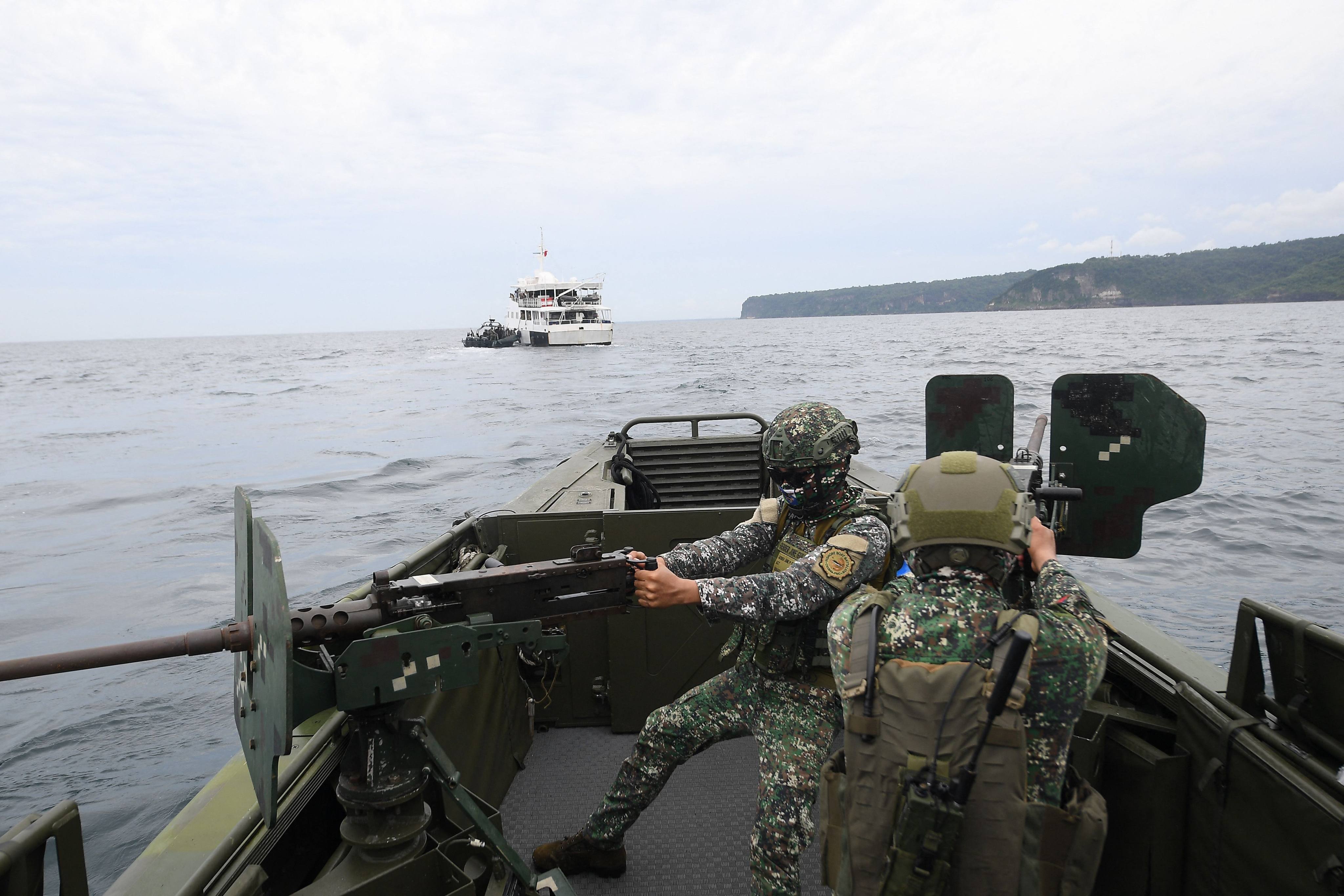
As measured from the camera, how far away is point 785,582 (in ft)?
8.62

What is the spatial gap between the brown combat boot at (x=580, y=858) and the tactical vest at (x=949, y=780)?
5.18 ft

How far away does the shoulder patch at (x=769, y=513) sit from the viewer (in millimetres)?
3109

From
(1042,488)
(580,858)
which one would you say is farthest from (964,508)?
(580,858)

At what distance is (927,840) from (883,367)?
39.6 metres

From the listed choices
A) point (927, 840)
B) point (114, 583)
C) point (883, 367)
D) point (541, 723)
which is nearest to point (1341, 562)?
point (541, 723)

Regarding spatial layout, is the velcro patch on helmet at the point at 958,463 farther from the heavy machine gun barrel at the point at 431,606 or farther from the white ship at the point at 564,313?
the white ship at the point at 564,313

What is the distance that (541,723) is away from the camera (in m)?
4.51

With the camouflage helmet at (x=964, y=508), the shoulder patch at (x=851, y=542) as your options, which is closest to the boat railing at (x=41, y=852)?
the camouflage helmet at (x=964, y=508)

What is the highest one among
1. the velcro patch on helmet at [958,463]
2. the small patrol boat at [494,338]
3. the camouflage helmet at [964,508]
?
the velcro patch on helmet at [958,463]

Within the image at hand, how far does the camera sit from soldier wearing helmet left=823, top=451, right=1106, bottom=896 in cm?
176

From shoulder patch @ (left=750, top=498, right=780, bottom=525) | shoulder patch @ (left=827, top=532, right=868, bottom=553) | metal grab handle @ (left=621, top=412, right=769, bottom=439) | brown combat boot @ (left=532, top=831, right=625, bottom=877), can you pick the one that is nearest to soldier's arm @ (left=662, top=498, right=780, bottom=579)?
shoulder patch @ (left=750, top=498, right=780, bottom=525)

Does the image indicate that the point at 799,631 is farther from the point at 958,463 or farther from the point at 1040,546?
the point at 958,463

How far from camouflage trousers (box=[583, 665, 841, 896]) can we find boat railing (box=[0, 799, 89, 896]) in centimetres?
177

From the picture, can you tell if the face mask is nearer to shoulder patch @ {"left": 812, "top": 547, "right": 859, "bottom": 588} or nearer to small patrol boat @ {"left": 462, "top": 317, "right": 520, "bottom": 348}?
shoulder patch @ {"left": 812, "top": 547, "right": 859, "bottom": 588}
